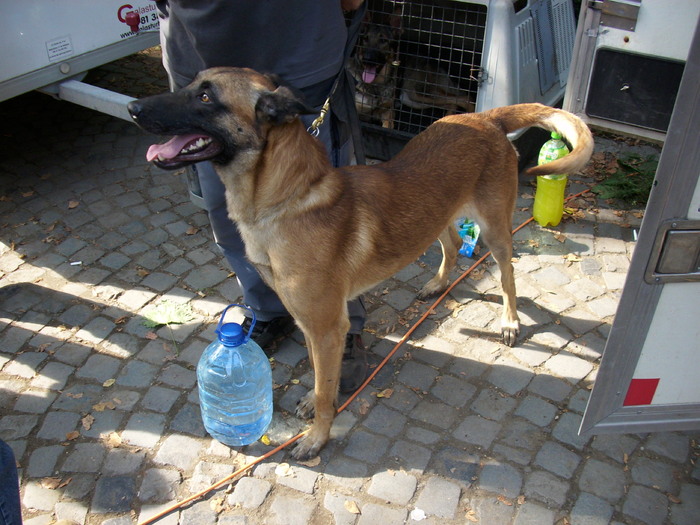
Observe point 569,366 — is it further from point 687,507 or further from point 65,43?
point 65,43

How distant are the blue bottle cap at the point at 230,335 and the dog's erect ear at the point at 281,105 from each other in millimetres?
1079

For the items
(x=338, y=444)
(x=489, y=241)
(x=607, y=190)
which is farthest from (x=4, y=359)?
(x=607, y=190)

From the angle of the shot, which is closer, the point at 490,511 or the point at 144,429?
the point at 490,511

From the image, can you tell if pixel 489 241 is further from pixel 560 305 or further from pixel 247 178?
pixel 247 178

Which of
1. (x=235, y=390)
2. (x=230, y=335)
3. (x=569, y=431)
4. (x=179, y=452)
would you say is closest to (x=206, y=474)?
(x=179, y=452)

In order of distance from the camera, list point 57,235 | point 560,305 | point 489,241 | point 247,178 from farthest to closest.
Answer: point 57,235, point 560,305, point 489,241, point 247,178

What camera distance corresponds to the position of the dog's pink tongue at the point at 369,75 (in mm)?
5605

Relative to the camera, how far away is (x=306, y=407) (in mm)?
3574

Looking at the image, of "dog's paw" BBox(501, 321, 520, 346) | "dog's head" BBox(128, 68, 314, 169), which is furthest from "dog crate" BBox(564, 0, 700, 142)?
"dog's head" BBox(128, 68, 314, 169)

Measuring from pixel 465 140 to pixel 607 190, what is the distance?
2.49 meters

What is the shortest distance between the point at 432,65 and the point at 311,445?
12.0 feet

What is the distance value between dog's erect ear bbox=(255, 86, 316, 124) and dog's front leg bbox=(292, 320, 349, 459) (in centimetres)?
107

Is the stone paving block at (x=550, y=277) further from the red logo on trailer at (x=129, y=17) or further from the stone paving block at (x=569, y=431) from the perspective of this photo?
the red logo on trailer at (x=129, y=17)

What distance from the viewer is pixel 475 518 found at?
9.89ft
